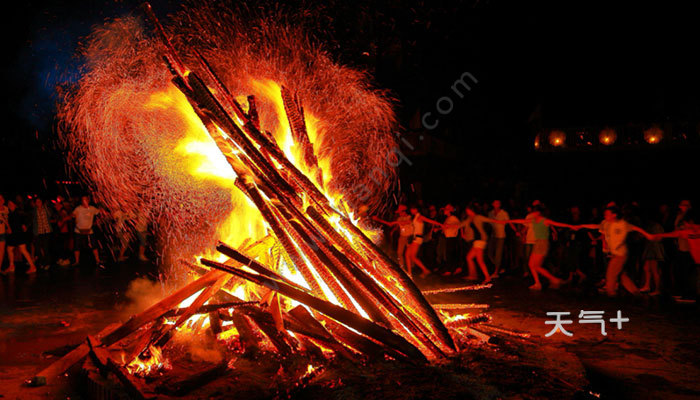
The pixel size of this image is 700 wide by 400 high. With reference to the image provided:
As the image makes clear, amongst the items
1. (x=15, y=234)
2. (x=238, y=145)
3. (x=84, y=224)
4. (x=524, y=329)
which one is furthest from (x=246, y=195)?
(x=84, y=224)

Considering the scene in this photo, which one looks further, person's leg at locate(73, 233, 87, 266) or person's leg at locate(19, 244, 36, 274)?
person's leg at locate(73, 233, 87, 266)

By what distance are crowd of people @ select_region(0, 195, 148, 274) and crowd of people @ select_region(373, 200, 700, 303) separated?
8921 millimetres

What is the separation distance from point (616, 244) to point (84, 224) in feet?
44.6

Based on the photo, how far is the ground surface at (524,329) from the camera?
5.14 metres

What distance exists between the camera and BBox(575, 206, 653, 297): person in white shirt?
9.34 meters

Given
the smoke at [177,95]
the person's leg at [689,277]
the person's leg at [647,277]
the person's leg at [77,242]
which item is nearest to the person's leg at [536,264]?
the person's leg at [647,277]

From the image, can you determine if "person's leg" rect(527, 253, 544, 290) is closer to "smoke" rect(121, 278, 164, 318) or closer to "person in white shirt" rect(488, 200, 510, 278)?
"person in white shirt" rect(488, 200, 510, 278)

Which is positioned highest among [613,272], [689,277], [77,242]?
[77,242]

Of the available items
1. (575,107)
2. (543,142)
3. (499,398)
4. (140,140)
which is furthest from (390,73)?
(499,398)

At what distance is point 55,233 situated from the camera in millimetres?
15406

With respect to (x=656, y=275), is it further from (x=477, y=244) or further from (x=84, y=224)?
(x=84, y=224)

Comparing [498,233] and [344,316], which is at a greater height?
[498,233]

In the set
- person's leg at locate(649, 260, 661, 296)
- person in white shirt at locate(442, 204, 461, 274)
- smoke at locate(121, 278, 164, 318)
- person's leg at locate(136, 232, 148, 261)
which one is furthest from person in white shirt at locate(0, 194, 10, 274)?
person's leg at locate(649, 260, 661, 296)

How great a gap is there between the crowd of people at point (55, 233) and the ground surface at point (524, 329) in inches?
48.9
